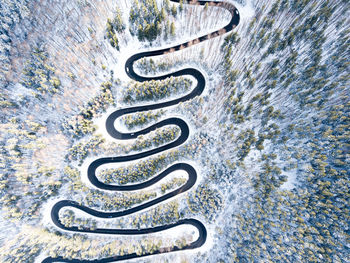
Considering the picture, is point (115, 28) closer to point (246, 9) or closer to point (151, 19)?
point (151, 19)

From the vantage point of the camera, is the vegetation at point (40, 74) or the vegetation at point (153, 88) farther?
the vegetation at point (153, 88)

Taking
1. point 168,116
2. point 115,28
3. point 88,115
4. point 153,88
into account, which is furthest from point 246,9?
point 88,115

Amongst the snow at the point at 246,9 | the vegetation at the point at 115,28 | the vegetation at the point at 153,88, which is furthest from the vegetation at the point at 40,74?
the snow at the point at 246,9

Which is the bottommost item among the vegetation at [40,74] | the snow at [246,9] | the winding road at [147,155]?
the winding road at [147,155]

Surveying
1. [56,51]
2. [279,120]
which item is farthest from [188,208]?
[56,51]

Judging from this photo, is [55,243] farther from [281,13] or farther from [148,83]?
[281,13]

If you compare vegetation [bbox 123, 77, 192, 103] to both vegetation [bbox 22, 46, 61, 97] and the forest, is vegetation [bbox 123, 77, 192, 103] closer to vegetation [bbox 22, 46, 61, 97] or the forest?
the forest

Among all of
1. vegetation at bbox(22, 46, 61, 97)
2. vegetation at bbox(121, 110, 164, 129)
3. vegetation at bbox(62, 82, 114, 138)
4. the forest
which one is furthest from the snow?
vegetation at bbox(22, 46, 61, 97)

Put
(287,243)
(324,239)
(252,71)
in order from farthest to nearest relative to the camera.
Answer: (252,71), (287,243), (324,239)

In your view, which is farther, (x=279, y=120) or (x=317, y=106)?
(x=279, y=120)

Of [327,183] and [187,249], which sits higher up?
[327,183]

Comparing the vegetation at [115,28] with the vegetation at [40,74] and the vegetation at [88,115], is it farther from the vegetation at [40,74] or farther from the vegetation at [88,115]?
the vegetation at [40,74]
